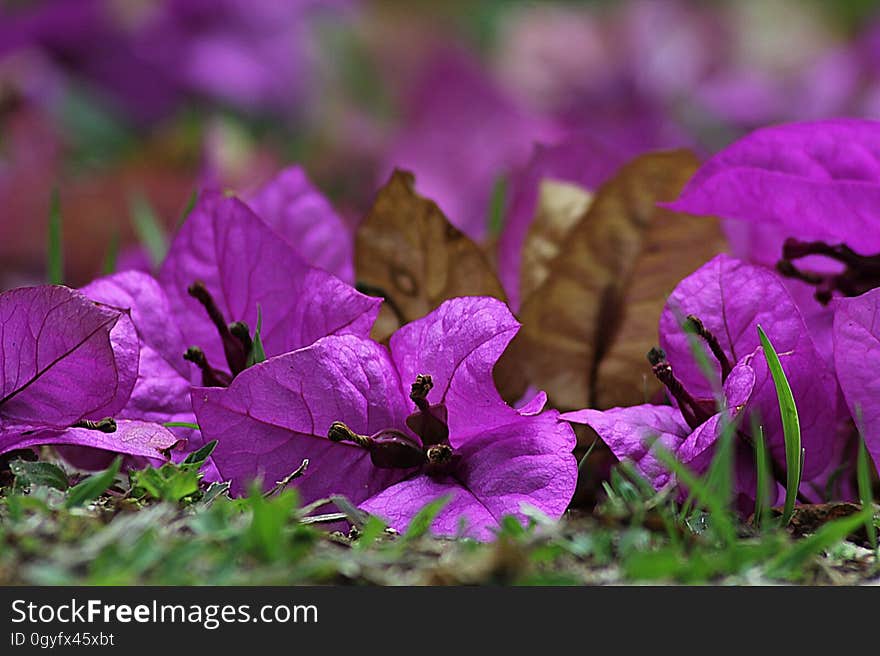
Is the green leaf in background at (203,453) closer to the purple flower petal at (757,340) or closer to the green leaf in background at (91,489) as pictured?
the green leaf in background at (91,489)

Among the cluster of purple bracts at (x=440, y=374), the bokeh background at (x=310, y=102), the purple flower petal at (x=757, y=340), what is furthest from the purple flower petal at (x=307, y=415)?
the bokeh background at (x=310, y=102)

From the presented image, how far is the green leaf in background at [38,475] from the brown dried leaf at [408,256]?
0.14 meters

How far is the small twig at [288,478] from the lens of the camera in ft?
1.19

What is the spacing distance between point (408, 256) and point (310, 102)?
1207 millimetres

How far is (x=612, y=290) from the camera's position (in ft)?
1.52

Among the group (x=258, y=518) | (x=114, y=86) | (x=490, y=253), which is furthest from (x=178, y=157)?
(x=258, y=518)

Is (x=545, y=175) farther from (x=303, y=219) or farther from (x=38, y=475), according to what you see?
(x=38, y=475)

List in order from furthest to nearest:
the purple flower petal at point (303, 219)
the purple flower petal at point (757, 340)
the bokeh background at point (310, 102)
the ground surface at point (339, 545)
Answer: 1. the bokeh background at point (310, 102)
2. the purple flower petal at point (303, 219)
3. the purple flower petal at point (757, 340)
4. the ground surface at point (339, 545)

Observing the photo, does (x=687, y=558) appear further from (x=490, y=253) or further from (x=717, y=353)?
(x=490, y=253)

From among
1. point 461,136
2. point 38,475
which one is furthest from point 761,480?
point 461,136

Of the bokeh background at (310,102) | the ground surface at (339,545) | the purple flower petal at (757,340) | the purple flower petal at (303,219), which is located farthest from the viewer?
the bokeh background at (310,102)

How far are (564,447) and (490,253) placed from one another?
0.23 metres

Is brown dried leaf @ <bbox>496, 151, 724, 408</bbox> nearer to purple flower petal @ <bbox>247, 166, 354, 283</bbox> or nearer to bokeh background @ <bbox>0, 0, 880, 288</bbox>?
purple flower petal @ <bbox>247, 166, 354, 283</bbox>

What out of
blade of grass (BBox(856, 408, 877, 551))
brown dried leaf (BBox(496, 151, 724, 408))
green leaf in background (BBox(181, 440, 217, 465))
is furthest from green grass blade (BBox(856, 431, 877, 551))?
green leaf in background (BBox(181, 440, 217, 465))
